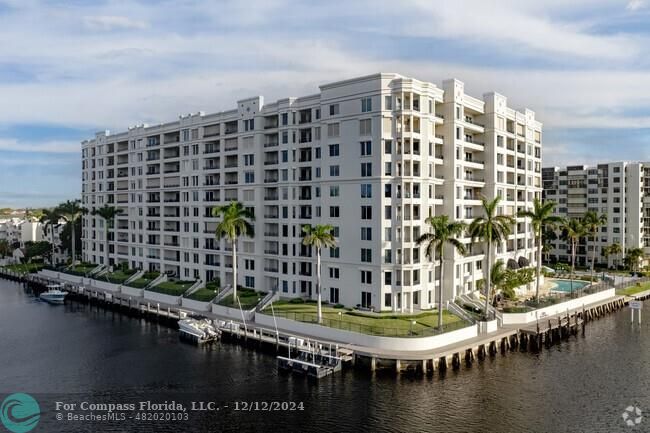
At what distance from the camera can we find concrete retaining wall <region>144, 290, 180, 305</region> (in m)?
87.0

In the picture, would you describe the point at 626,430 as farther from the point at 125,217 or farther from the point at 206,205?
the point at 125,217

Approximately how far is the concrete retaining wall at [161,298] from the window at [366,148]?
41.0m

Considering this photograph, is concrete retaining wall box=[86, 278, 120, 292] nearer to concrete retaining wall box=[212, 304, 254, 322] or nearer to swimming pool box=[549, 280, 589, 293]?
concrete retaining wall box=[212, 304, 254, 322]

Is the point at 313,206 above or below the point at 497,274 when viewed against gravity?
above

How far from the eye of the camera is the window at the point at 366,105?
Result: 72.0 meters

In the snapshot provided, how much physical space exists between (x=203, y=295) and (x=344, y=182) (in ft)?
103

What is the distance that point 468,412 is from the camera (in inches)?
1742

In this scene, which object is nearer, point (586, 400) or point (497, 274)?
point (586, 400)

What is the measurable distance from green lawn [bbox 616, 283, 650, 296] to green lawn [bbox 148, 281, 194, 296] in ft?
268

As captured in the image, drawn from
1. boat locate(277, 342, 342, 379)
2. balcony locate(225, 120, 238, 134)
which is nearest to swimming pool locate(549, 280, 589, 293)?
boat locate(277, 342, 342, 379)

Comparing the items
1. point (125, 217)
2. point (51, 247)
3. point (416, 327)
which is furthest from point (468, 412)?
point (51, 247)

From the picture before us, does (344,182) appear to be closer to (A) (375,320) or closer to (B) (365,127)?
(B) (365,127)

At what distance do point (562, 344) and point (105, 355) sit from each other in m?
58.5

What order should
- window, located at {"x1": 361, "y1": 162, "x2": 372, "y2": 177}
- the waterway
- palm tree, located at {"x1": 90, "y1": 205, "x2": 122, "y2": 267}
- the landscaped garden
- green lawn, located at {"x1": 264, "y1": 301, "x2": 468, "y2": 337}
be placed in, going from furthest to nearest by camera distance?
palm tree, located at {"x1": 90, "y1": 205, "x2": 122, "y2": 267} < the landscaped garden < window, located at {"x1": 361, "y1": 162, "x2": 372, "y2": 177} < green lawn, located at {"x1": 264, "y1": 301, "x2": 468, "y2": 337} < the waterway
